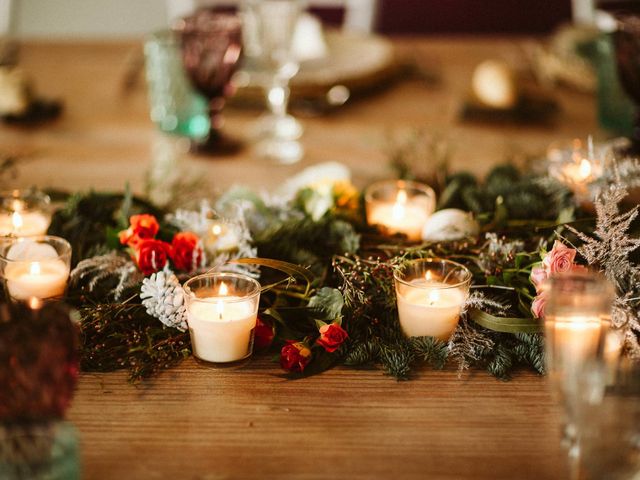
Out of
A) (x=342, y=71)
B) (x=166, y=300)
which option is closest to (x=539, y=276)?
(x=166, y=300)

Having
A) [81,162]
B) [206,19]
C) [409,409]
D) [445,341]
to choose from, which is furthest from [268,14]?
[409,409]

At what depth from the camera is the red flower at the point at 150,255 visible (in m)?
0.94

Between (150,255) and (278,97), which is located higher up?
(278,97)

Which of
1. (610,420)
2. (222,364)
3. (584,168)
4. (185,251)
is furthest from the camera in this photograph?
(584,168)

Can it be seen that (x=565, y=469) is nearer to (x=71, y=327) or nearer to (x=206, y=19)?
(x=71, y=327)

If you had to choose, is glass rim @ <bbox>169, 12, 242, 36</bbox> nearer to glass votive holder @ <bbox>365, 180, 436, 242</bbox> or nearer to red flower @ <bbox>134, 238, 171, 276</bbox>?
glass votive holder @ <bbox>365, 180, 436, 242</bbox>

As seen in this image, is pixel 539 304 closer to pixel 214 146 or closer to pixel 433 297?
pixel 433 297

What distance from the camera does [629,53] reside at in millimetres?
1407

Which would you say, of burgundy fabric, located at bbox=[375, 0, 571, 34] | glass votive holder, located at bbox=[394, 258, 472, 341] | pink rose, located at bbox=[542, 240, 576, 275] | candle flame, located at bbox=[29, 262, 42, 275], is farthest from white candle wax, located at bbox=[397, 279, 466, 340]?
burgundy fabric, located at bbox=[375, 0, 571, 34]

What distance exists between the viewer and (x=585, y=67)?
1.84 metres

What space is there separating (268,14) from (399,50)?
2.40ft

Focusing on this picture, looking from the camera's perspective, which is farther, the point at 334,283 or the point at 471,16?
the point at 471,16

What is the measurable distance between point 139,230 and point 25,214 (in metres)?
0.22

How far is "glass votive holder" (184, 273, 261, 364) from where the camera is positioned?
0.84 meters
